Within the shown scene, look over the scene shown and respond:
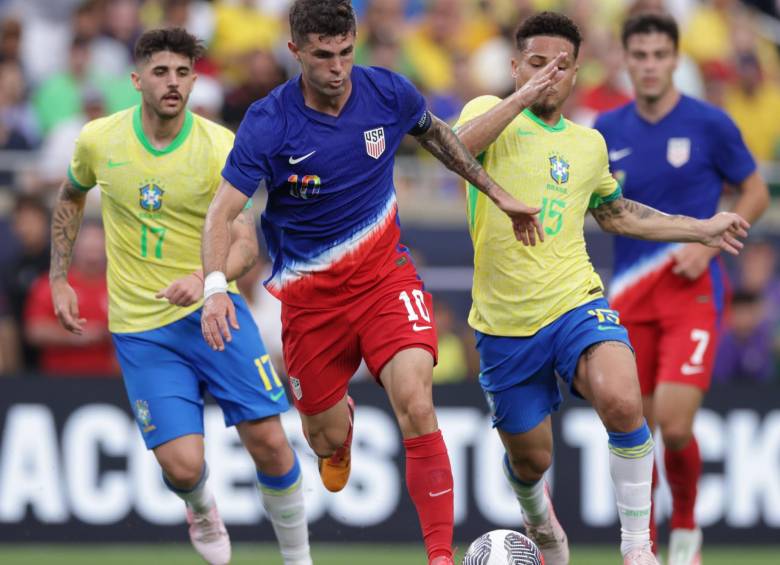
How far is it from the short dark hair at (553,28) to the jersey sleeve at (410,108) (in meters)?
0.69

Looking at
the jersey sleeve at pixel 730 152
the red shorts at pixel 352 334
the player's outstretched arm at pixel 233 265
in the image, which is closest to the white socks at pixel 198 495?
the red shorts at pixel 352 334

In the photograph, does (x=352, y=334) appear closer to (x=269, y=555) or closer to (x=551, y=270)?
(x=551, y=270)

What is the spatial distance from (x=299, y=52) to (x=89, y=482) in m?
5.82

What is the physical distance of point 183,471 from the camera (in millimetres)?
9625

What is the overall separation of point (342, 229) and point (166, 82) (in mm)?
1522

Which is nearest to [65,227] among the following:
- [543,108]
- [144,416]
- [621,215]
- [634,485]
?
[144,416]

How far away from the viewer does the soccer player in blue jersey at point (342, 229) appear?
8.36 meters

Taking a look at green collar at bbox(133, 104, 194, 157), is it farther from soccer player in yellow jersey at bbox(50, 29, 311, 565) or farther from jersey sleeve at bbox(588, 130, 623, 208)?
jersey sleeve at bbox(588, 130, 623, 208)

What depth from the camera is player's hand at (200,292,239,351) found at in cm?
790

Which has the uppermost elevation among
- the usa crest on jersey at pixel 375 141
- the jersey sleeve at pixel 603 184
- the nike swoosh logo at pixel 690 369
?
the usa crest on jersey at pixel 375 141

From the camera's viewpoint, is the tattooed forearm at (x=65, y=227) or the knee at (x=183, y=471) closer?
the knee at (x=183, y=471)

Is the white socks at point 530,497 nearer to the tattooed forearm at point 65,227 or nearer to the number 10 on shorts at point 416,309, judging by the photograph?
the number 10 on shorts at point 416,309

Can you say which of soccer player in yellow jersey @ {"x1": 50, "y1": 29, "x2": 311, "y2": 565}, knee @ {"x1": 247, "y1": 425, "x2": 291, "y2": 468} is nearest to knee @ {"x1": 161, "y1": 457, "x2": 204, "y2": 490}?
soccer player in yellow jersey @ {"x1": 50, "y1": 29, "x2": 311, "y2": 565}

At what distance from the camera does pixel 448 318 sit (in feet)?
47.7
